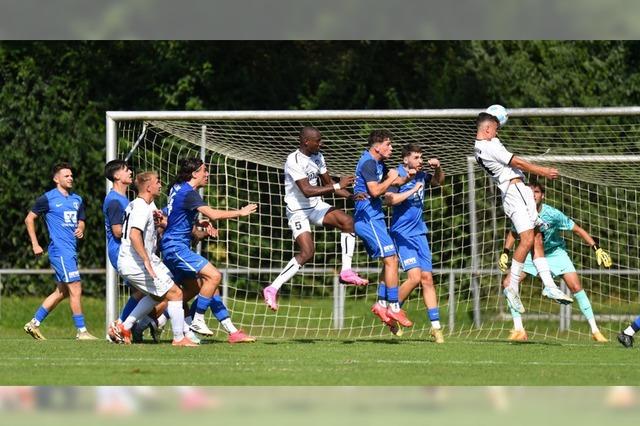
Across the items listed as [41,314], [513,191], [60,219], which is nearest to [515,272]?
[513,191]

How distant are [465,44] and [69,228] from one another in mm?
13186

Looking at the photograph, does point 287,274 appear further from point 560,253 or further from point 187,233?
point 560,253

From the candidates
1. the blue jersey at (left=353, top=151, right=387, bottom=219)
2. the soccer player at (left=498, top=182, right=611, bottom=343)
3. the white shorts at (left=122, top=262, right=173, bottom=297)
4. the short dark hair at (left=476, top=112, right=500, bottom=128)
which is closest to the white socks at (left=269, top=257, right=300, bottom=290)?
the blue jersey at (left=353, top=151, right=387, bottom=219)

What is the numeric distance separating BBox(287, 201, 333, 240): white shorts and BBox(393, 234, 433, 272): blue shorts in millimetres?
915

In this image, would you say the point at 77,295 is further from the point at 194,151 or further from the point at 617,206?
the point at 617,206

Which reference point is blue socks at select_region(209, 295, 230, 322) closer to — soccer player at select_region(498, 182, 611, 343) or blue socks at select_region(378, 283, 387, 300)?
blue socks at select_region(378, 283, 387, 300)

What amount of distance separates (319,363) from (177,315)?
244cm

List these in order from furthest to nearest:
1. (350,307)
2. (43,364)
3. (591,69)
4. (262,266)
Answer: (591,69) < (262,266) < (350,307) < (43,364)

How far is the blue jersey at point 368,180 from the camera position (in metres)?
13.4

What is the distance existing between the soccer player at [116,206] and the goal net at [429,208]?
1447 mm

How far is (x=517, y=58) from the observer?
25.8 meters

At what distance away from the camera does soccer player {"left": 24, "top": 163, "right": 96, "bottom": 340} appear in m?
14.8
